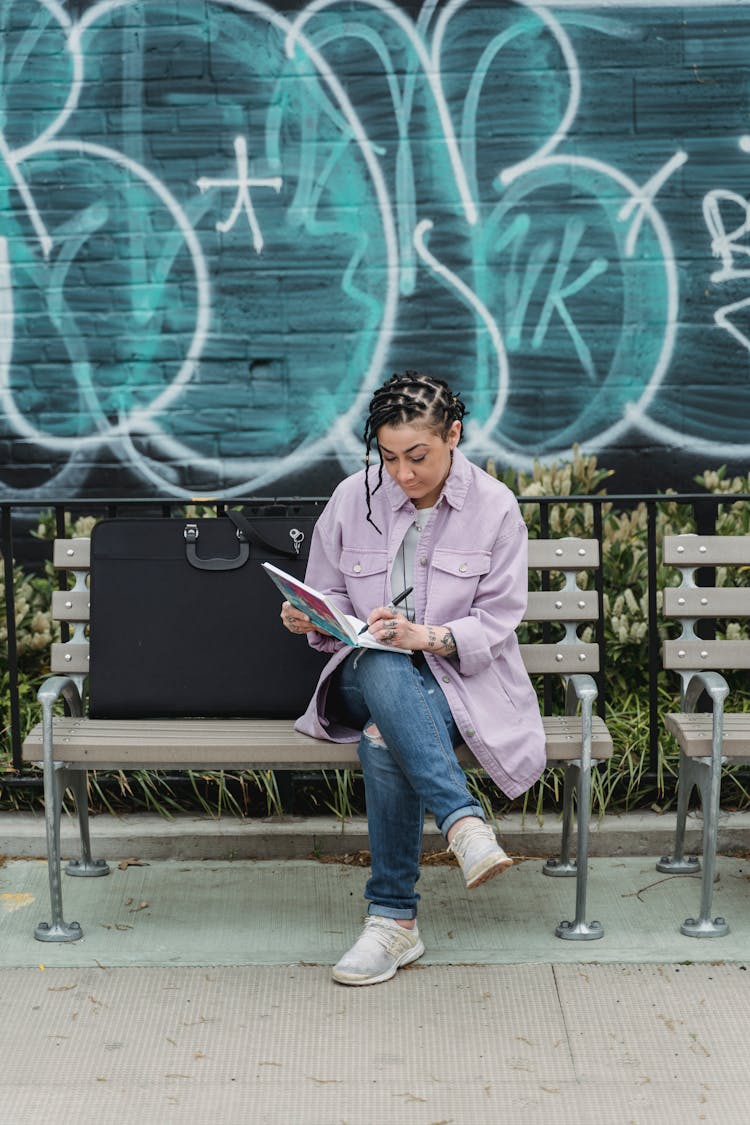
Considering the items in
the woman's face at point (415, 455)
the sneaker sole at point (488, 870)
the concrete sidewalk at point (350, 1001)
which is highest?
the woman's face at point (415, 455)

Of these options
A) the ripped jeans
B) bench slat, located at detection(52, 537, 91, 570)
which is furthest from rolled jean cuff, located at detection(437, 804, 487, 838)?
A: bench slat, located at detection(52, 537, 91, 570)

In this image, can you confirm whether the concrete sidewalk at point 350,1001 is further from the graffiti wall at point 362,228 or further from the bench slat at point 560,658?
the graffiti wall at point 362,228

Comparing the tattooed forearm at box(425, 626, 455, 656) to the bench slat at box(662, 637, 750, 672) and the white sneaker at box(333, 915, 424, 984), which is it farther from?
the bench slat at box(662, 637, 750, 672)

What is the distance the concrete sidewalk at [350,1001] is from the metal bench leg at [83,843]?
0.17ft

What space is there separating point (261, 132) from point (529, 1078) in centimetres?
448

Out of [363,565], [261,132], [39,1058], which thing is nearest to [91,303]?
[261,132]

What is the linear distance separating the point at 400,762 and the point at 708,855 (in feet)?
2.81

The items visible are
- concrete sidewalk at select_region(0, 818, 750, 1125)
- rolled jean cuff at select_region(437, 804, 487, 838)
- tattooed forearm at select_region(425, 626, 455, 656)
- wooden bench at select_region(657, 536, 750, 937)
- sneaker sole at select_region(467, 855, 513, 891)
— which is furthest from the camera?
wooden bench at select_region(657, 536, 750, 937)

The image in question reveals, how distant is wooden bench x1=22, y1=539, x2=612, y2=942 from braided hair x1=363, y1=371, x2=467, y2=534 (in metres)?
0.66

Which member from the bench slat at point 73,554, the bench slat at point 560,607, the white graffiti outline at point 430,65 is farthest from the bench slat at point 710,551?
the white graffiti outline at point 430,65

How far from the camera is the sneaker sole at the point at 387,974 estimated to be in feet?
11.0

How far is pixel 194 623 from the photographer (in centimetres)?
388

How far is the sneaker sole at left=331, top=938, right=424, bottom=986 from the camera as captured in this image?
3.36 metres

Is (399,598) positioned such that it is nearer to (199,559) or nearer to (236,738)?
(236,738)
